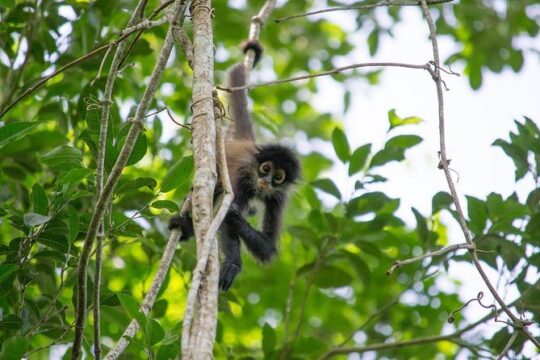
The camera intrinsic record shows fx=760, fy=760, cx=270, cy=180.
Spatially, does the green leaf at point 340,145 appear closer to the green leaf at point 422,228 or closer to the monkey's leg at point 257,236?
the green leaf at point 422,228

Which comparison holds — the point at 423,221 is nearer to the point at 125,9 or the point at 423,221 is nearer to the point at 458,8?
the point at 125,9

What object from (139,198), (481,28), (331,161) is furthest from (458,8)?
(139,198)

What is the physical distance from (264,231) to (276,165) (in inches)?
24.6

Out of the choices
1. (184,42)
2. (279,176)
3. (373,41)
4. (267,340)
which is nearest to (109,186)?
(184,42)

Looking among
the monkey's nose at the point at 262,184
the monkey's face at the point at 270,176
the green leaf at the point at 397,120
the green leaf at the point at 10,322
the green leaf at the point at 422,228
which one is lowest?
the green leaf at the point at 10,322

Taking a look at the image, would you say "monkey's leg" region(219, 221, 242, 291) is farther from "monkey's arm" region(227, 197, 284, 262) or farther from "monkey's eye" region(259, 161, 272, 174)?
"monkey's eye" region(259, 161, 272, 174)

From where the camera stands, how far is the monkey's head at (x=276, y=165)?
702 cm

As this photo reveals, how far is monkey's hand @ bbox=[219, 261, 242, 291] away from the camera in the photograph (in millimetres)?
5414

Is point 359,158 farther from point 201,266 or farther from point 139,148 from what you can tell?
point 201,266

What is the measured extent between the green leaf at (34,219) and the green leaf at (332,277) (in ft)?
9.44

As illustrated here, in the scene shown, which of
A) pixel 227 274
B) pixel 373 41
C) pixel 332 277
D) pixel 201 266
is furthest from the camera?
pixel 373 41

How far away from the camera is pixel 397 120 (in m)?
5.49

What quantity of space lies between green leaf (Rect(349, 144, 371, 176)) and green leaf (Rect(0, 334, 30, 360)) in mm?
2793

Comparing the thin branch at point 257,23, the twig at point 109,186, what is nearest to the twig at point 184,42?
the twig at point 109,186
